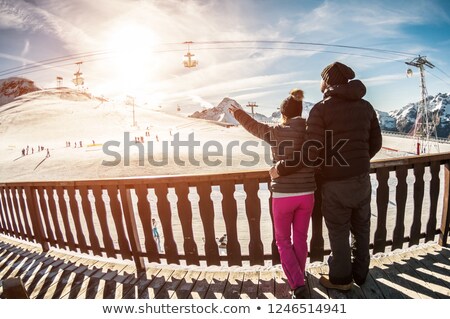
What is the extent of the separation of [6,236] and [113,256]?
3.79 m

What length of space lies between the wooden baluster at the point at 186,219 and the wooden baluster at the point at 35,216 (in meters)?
2.93

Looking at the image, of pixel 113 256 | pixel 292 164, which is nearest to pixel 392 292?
pixel 292 164

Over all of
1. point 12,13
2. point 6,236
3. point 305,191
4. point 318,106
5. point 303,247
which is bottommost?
point 6,236

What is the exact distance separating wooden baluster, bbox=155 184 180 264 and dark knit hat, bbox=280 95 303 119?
173cm

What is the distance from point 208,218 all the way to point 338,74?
7.19 ft

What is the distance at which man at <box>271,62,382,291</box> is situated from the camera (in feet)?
8.68

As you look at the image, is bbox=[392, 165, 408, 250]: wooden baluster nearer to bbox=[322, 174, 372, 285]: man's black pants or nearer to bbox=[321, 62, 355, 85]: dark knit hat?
bbox=[322, 174, 372, 285]: man's black pants

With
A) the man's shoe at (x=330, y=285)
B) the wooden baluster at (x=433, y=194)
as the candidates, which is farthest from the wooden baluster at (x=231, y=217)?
the wooden baluster at (x=433, y=194)

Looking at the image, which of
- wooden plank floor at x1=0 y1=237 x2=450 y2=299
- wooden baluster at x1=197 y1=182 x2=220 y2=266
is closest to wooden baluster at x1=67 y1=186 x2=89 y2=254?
wooden plank floor at x1=0 y1=237 x2=450 y2=299

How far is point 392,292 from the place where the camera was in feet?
9.82

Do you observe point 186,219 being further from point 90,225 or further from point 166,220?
point 90,225

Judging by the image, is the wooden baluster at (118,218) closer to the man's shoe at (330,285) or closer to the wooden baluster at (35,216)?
the wooden baluster at (35,216)

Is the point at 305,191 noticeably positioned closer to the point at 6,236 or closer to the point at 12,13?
the point at 6,236

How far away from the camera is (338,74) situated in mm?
2689
